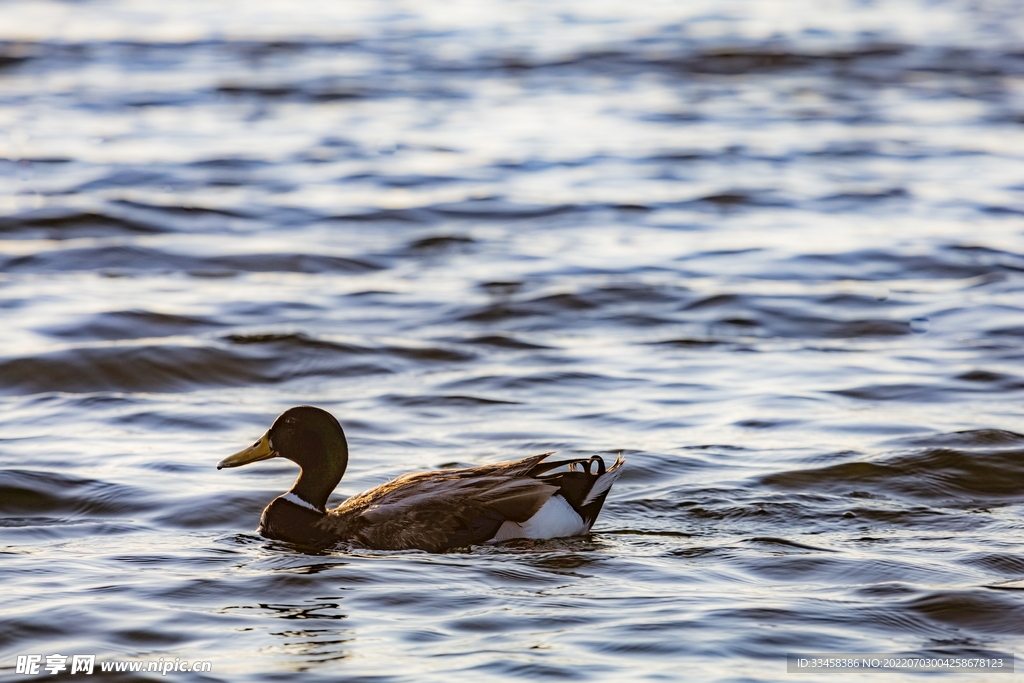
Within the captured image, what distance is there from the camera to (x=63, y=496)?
839 cm

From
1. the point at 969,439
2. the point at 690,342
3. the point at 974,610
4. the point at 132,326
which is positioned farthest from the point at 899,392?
the point at 132,326

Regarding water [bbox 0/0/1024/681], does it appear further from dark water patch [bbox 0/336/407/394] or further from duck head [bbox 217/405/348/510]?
duck head [bbox 217/405/348/510]

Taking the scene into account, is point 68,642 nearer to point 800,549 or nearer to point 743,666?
point 743,666

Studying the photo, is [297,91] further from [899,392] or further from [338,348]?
[899,392]

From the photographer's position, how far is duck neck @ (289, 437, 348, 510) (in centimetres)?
775

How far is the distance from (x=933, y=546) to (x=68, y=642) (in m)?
4.05

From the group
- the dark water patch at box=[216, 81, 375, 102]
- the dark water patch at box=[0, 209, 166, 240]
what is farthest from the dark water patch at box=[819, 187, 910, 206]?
the dark water patch at box=[216, 81, 375, 102]

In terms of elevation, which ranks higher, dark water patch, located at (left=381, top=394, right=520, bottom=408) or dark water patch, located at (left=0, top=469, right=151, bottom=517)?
dark water patch, located at (left=0, top=469, right=151, bottom=517)

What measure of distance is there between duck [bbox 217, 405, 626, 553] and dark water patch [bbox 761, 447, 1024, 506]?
1.53 meters

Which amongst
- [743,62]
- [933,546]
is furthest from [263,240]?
[743,62]

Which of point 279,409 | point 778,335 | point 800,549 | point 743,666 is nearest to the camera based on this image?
point 743,666

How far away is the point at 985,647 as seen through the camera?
20.4 ft

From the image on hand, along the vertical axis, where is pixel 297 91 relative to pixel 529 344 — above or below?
above

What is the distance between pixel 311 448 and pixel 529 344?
4.43m
